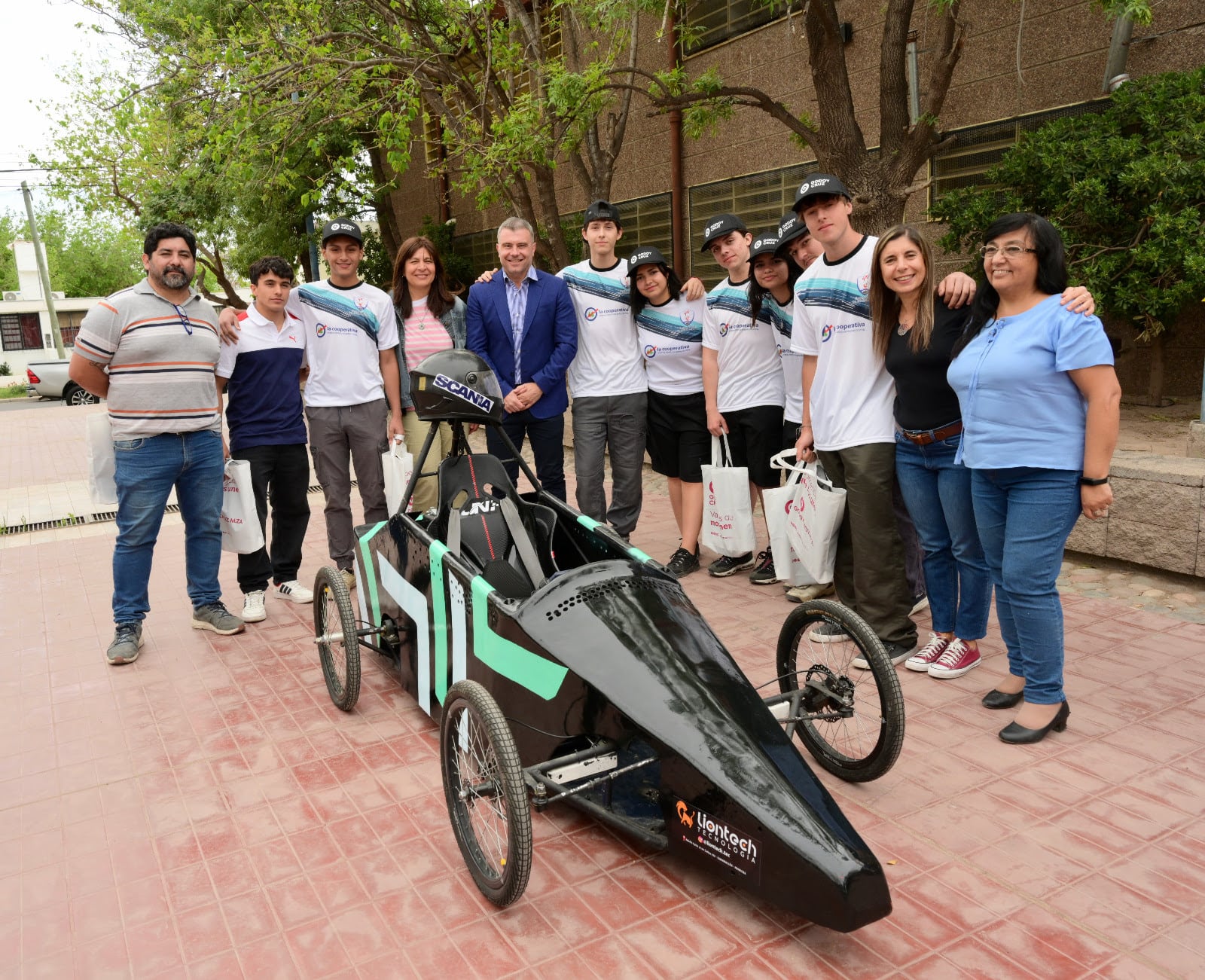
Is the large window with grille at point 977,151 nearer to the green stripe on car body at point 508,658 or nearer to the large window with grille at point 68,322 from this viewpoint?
the green stripe on car body at point 508,658

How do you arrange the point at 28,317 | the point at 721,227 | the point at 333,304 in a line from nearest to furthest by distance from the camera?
the point at 721,227 → the point at 333,304 → the point at 28,317

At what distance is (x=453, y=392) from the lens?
426 cm

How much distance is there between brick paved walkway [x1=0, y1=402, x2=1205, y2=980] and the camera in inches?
106

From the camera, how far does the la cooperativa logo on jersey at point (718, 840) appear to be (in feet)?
8.38

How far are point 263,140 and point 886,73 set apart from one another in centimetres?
717

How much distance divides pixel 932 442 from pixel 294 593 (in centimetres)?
413

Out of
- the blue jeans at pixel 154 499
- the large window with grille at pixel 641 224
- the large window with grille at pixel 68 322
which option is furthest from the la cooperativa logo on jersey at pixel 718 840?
the large window with grille at pixel 68 322

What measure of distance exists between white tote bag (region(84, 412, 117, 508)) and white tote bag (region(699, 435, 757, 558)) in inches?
134

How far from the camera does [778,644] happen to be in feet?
12.1

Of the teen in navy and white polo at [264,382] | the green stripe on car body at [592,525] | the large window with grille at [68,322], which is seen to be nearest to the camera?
the green stripe on car body at [592,525]

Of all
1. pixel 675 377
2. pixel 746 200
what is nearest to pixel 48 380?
pixel 746 200

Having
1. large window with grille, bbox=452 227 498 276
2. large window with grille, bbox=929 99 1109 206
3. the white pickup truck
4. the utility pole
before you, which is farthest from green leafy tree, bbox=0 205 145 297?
large window with grille, bbox=929 99 1109 206

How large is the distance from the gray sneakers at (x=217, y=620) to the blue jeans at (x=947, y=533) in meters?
3.87

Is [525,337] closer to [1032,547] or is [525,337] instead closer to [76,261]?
[1032,547]
